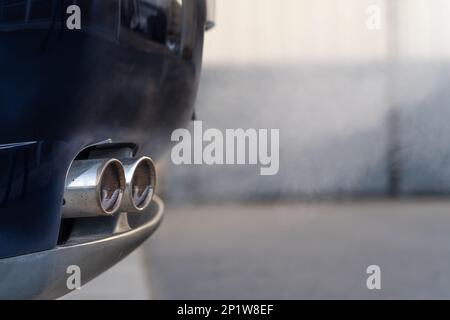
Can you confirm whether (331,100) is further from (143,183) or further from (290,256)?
(143,183)

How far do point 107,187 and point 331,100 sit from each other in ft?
17.7

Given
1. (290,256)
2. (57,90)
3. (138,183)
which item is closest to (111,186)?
(138,183)

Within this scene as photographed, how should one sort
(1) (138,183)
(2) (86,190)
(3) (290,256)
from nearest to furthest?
(2) (86,190)
(1) (138,183)
(3) (290,256)

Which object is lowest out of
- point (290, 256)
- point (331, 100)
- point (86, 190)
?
point (290, 256)

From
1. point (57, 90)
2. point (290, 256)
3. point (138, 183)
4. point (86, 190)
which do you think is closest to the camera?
point (57, 90)

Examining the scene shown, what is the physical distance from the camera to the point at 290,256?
3.74 m

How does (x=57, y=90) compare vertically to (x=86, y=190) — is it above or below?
above

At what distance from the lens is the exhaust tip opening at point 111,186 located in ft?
4.12

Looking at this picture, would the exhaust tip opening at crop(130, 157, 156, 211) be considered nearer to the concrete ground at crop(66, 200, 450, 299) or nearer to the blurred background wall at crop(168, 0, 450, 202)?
the concrete ground at crop(66, 200, 450, 299)

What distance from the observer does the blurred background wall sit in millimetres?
6340

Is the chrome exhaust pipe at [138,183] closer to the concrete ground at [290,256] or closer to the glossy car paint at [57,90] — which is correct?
the glossy car paint at [57,90]

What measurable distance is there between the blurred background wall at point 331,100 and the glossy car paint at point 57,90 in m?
5.02

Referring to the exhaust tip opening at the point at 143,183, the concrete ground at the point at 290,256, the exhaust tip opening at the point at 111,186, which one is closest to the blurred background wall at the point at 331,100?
the concrete ground at the point at 290,256
